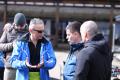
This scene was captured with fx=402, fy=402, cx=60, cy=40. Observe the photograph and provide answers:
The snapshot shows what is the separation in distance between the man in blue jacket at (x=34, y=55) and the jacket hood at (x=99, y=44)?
684 mm

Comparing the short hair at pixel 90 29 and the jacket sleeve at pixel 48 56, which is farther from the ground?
the short hair at pixel 90 29

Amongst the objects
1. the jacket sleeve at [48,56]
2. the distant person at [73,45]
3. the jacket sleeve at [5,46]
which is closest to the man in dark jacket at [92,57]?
the distant person at [73,45]

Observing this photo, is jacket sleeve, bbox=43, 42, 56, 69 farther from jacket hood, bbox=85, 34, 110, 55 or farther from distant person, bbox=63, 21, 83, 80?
jacket hood, bbox=85, 34, 110, 55

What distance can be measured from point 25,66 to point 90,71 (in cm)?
87

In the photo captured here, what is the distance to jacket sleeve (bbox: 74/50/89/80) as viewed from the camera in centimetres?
434

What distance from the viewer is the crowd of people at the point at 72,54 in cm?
441

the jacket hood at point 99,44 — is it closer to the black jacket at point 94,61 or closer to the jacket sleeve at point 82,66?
the black jacket at point 94,61

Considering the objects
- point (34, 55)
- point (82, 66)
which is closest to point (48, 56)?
point (34, 55)

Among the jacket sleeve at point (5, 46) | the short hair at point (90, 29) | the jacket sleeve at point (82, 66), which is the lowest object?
the jacket sleeve at point (82, 66)

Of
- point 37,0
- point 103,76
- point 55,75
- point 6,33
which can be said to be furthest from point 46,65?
point 37,0

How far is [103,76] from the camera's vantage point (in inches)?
178

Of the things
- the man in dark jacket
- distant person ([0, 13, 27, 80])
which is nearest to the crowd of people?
the man in dark jacket

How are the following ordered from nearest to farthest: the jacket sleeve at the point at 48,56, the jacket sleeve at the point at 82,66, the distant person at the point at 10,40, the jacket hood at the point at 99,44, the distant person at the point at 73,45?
the jacket sleeve at the point at 82,66
the jacket hood at the point at 99,44
the distant person at the point at 73,45
the jacket sleeve at the point at 48,56
the distant person at the point at 10,40

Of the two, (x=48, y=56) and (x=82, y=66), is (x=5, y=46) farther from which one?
(x=82, y=66)
